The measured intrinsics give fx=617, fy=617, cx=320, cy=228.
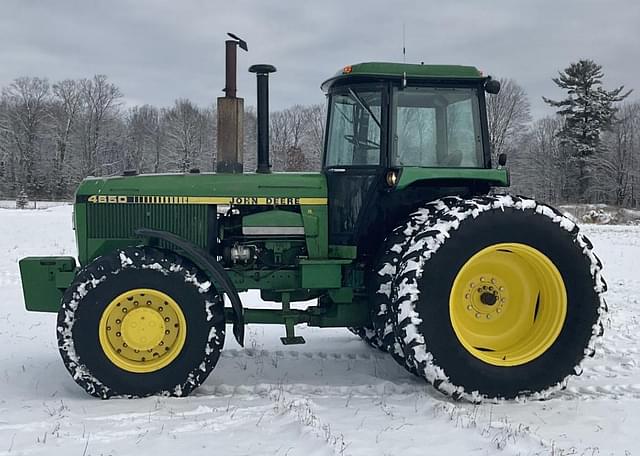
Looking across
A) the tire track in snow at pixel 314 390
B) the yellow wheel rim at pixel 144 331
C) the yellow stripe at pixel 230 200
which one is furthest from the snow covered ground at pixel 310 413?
the yellow stripe at pixel 230 200

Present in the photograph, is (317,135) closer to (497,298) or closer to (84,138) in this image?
(497,298)

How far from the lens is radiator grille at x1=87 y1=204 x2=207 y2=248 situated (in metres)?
5.27

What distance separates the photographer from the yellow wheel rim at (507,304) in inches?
195

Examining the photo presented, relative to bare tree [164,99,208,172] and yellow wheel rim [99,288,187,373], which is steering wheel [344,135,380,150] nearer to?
yellow wheel rim [99,288,187,373]

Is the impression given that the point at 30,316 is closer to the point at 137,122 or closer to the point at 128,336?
the point at 128,336

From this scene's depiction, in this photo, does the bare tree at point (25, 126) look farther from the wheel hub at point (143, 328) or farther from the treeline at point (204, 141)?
the wheel hub at point (143, 328)

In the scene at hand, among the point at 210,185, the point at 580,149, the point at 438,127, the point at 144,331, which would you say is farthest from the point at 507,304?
the point at 580,149

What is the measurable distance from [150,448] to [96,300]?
1.42 metres

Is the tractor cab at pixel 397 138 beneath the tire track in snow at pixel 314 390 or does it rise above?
above

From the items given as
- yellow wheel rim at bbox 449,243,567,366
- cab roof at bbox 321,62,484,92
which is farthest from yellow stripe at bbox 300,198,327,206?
yellow wheel rim at bbox 449,243,567,366

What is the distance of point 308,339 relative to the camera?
273 inches

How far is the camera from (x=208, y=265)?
191 inches

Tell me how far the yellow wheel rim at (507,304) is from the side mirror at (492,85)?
1365mm

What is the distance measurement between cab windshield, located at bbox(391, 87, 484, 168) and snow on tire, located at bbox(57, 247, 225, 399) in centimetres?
208
